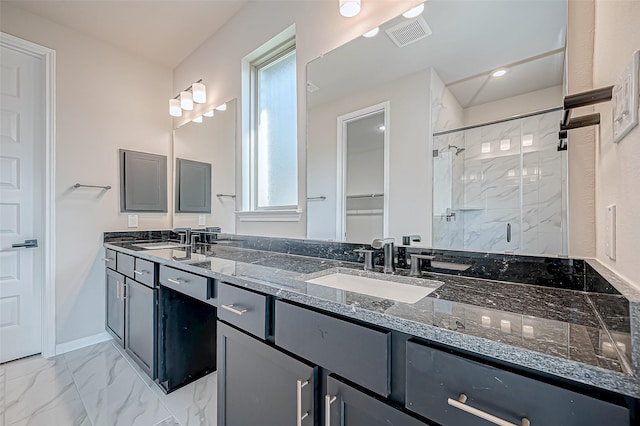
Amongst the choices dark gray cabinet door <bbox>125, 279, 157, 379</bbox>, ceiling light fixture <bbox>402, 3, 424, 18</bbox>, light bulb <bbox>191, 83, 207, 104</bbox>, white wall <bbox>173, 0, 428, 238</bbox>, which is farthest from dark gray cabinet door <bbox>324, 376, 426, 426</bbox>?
light bulb <bbox>191, 83, 207, 104</bbox>

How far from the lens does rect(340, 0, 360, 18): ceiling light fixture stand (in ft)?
4.68

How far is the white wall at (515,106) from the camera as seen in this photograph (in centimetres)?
100

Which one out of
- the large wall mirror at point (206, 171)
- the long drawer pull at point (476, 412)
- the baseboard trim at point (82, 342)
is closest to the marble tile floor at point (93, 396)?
the baseboard trim at point (82, 342)

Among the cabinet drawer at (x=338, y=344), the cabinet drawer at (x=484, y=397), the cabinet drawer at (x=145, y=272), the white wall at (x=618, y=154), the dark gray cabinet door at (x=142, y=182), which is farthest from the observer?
the dark gray cabinet door at (x=142, y=182)

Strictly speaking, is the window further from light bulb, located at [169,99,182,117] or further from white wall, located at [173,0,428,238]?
light bulb, located at [169,99,182,117]

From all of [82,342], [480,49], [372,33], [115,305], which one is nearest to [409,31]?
[372,33]

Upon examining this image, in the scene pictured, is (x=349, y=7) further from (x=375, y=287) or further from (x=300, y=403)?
(x=300, y=403)

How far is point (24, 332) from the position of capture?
219 cm

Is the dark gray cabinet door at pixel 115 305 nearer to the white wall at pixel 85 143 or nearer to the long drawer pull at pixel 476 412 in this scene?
the white wall at pixel 85 143

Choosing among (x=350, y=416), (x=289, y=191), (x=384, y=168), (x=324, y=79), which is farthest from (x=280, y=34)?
(x=350, y=416)

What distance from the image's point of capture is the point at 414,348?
2.11 feet

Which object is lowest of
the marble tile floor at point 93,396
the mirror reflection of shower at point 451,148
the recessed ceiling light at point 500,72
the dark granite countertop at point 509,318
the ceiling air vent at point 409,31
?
the marble tile floor at point 93,396

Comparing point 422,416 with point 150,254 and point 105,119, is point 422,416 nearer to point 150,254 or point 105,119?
point 150,254

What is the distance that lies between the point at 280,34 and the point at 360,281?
5.52 feet
